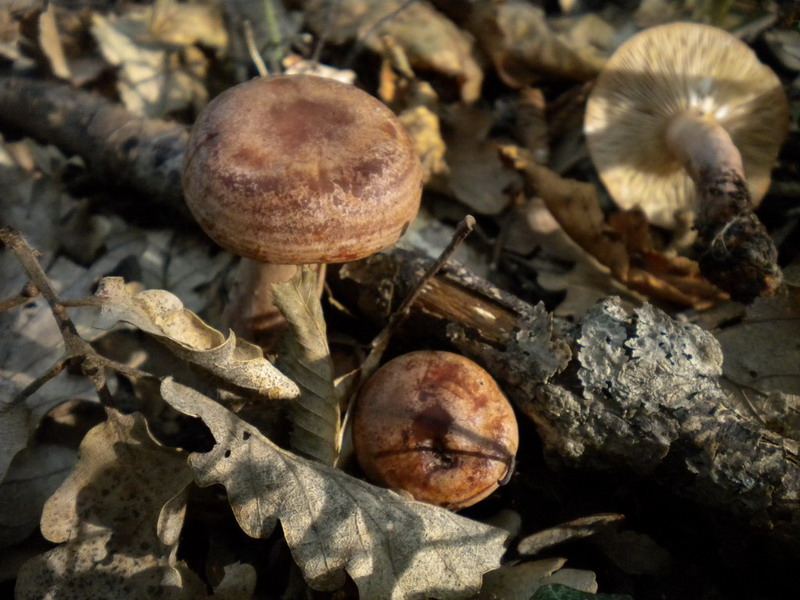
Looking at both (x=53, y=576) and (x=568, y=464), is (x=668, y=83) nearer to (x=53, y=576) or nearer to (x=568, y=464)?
(x=568, y=464)

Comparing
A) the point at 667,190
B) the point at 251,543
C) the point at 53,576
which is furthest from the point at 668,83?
the point at 53,576

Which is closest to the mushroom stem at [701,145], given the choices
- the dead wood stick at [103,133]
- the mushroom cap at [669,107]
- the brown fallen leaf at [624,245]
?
the mushroom cap at [669,107]

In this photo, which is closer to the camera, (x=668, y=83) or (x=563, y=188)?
(x=563, y=188)

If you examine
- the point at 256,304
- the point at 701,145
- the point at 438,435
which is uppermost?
the point at 701,145

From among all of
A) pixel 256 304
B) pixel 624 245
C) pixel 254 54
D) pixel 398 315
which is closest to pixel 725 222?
pixel 624 245

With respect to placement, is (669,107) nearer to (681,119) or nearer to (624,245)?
(681,119)

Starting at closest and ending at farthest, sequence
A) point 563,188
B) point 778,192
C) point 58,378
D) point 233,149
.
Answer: point 233,149, point 58,378, point 563,188, point 778,192

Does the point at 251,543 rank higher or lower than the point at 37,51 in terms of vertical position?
lower
